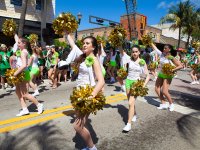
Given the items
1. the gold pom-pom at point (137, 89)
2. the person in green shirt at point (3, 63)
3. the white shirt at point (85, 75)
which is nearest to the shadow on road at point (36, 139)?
the white shirt at point (85, 75)

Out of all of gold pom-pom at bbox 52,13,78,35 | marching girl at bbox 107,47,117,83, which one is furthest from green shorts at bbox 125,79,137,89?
marching girl at bbox 107,47,117,83

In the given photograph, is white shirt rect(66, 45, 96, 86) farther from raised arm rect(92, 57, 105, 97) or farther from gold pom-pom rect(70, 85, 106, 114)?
gold pom-pom rect(70, 85, 106, 114)

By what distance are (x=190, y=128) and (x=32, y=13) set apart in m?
19.0

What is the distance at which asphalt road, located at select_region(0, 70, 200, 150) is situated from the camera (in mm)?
4691

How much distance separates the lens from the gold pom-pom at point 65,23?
4957mm

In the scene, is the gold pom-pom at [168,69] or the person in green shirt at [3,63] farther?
the person in green shirt at [3,63]

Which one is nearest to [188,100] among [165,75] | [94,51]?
[165,75]

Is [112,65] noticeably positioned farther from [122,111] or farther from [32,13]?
[32,13]

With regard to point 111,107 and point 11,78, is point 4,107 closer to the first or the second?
point 11,78

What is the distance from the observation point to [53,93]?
31.6 ft

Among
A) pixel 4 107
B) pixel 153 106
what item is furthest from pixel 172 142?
pixel 4 107

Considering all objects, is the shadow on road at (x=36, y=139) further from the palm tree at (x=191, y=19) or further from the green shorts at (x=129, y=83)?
the palm tree at (x=191, y=19)

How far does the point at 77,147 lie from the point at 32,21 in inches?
732

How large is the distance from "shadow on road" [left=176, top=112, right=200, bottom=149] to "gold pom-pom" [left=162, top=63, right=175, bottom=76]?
4.05 feet
